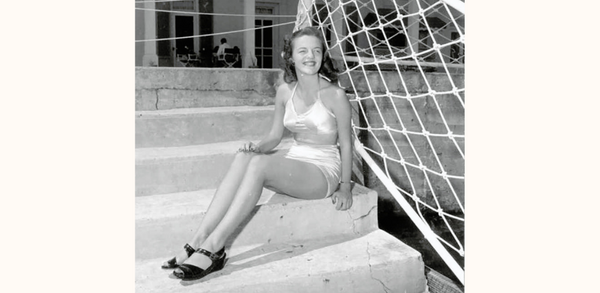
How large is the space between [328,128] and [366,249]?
484 mm

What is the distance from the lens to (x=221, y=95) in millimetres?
2717

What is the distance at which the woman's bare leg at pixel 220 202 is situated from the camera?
5.12 ft

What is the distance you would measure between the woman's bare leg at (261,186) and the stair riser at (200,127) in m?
0.68

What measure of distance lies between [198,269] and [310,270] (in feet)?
1.17

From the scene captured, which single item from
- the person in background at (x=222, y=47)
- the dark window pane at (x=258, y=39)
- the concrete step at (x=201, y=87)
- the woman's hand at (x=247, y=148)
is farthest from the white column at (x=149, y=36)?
the woman's hand at (x=247, y=148)

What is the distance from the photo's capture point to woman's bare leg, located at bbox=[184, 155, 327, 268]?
1540 mm

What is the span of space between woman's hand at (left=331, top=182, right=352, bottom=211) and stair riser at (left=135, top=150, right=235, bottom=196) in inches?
19.9

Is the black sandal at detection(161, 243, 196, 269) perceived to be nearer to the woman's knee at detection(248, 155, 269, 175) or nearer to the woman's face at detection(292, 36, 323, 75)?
the woman's knee at detection(248, 155, 269, 175)

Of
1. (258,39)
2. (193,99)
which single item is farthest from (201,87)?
(258,39)

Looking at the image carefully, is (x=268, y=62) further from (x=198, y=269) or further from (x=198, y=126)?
(x=198, y=269)
